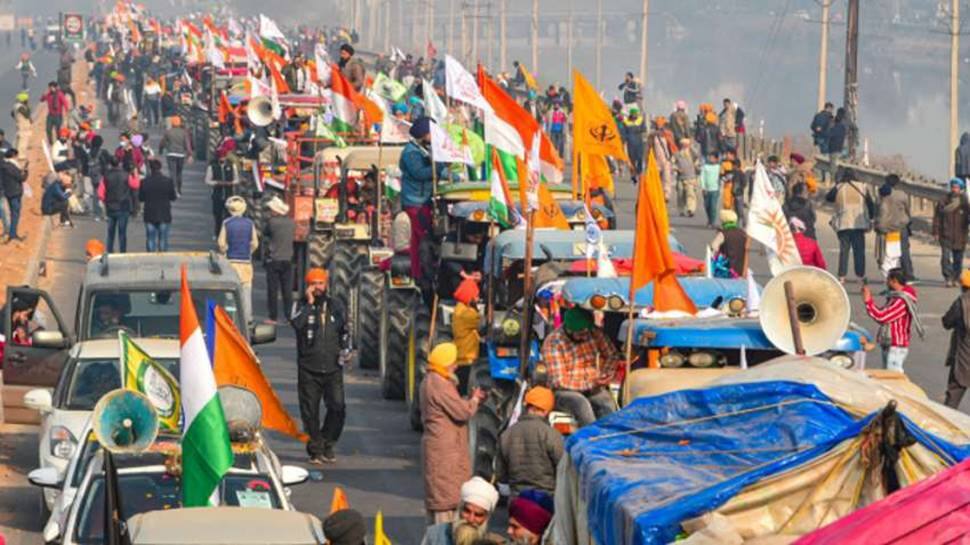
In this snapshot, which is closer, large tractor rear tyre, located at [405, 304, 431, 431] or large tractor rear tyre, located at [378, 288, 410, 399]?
large tractor rear tyre, located at [405, 304, 431, 431]

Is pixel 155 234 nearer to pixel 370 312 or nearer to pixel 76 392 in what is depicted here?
pixel 370 312

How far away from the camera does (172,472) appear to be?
1427 centimetres

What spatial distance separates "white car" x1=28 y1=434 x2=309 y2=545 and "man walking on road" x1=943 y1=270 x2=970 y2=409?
7767 mm

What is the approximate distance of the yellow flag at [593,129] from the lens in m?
21.7

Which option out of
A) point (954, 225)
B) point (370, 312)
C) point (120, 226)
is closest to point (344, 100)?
point (120, 226)

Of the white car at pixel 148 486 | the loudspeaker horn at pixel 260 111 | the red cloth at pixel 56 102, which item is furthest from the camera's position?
the red cloth at pixel 56 102

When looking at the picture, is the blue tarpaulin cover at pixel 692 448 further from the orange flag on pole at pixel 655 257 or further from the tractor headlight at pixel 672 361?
the orange flag on pole at pixel 655 257

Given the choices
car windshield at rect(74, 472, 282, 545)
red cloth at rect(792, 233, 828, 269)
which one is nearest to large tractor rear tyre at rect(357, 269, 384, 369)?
red cloth at rect(792, 233, 828, 269)

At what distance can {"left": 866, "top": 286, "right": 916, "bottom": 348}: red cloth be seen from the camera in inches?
851

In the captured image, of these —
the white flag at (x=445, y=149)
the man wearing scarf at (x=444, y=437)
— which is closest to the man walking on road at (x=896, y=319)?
the white flag at (x=445, y=149)

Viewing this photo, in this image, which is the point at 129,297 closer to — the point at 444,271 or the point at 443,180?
the point at 444,271

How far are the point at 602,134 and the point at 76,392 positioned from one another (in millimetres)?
6010

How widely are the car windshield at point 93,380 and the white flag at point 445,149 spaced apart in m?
6.09

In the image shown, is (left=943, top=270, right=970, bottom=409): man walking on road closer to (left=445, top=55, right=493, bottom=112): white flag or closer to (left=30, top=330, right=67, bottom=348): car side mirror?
(left=445, top=55, right=493, bottom=112): white flag
